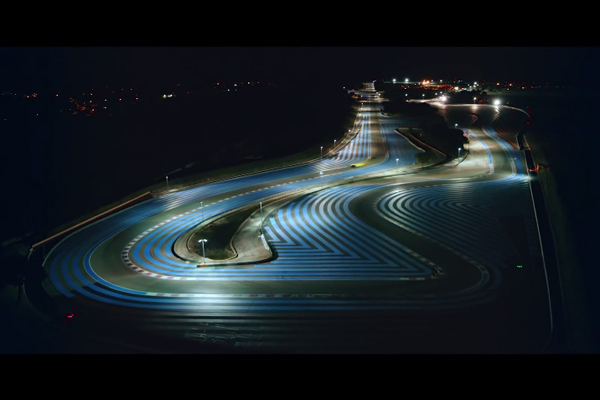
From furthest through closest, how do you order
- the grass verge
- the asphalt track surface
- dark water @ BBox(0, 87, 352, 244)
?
1. dark water @ BBox(0, 87, 352, 244)
2. the grass verge
3. the asphalt track surface

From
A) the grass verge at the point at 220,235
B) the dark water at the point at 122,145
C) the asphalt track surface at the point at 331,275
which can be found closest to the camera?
the asphalt track surface at the point at 331,275

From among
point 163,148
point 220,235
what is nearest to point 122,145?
point 163,148

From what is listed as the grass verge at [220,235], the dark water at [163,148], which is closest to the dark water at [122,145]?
the dark water at [163,148]

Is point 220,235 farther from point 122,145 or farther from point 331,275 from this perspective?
point 122,145

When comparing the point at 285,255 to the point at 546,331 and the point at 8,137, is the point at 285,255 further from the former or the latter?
the point at 8,137

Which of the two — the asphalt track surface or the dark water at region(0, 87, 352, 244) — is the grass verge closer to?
the asphalt track surface

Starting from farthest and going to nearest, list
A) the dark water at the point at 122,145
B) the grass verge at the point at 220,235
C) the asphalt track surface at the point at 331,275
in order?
the dark water at the point at 122,145 → the grass verge at the point at 220,235 → the asphalt track surface at the point at 331,275

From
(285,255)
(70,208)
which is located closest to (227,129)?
(70,208)

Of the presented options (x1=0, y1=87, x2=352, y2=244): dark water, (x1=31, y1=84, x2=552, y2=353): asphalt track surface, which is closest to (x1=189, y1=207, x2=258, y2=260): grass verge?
(x1=31, y1=84, x2=552, y2=353): asphalt track surface

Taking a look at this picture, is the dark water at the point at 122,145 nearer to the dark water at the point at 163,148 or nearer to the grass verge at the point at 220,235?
the dark water at the point at 163,148
